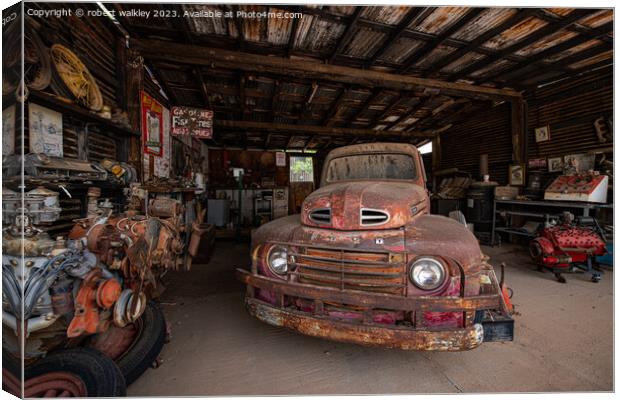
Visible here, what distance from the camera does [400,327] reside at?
1.67 meters

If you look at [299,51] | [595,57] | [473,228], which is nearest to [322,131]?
[299,51]

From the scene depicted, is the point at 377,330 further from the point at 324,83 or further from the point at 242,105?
the point at 242,105

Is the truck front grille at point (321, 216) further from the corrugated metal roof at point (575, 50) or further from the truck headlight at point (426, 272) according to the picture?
the corrugated metal roof at point (575, 50)

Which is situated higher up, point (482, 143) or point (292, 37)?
point (292, 37)

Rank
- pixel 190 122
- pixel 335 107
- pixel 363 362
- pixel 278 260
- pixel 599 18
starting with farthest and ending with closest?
1. pixel 335 107
2. pixel 190 122
3. pixel 599 18
4. pixel 278 260
5. pixel 363 362

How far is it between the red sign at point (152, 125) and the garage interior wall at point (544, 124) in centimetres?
685

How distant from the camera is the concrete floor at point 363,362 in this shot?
5.96 feet

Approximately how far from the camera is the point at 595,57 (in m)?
4.00

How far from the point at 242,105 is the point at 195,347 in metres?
6.02

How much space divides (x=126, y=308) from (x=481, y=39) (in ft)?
18.8

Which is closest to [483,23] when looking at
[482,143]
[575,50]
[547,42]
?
[547,42]

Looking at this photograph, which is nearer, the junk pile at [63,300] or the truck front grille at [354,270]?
the junk pile at [63,300]

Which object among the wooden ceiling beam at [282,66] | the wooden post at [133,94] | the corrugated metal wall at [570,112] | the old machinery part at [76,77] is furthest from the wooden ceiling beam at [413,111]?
the old machinery part at [76,77]

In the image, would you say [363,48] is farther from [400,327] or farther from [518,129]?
[518,129]
